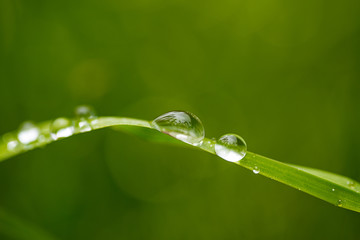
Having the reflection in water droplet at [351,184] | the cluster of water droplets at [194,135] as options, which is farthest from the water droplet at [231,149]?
the reflection in water droplet at [351,184]

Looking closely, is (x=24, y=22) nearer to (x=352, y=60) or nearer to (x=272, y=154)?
(x=272, y=154)

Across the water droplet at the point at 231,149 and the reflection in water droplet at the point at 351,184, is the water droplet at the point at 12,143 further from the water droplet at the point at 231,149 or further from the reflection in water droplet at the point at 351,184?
the reflection in water droplet at the point at 351,184

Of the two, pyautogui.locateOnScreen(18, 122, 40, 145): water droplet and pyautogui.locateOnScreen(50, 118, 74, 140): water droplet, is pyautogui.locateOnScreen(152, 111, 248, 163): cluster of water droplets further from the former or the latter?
pyautogui.locateOnScreen(18, 122, 40, 145): water droplet

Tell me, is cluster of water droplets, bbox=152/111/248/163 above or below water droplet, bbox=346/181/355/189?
above

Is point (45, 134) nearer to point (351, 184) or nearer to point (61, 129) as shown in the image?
point (61, 129)

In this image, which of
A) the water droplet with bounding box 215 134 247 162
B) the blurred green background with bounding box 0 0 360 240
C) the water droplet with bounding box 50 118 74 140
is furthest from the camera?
the blurred green background with bounding box 0 0 360 240

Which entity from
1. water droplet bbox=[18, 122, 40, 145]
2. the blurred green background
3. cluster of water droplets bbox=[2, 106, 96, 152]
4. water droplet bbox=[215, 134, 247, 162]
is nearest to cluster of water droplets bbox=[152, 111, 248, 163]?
water droplet bbox=[215, 134, 247, 162]
